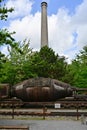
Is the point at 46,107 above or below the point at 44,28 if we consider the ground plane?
below

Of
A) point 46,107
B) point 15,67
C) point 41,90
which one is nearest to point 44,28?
point 15,67

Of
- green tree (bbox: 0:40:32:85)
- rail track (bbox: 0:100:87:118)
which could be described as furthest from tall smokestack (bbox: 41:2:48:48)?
rail track (bbox: 0:100:87:118)

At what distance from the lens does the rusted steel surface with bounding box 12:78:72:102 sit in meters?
20.9

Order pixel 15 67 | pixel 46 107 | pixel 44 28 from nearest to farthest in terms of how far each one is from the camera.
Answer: pixel 46 107, pixel 15 67, pixel 44 28

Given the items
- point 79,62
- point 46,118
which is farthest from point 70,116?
point 79,62

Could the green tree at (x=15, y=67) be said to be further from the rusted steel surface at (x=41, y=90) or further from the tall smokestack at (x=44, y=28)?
the tall smokestack at (x=44, y=28)

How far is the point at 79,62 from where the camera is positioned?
46.5 meters

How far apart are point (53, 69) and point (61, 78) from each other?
1.50 metres

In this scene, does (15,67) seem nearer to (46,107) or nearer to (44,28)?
(46,107)

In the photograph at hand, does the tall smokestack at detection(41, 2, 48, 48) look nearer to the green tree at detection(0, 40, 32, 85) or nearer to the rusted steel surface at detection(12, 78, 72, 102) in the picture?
the green tree at detection(0, 40, 32, 85)

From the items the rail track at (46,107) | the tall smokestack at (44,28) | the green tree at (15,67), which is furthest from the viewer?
the tall smokestack at (44,28)

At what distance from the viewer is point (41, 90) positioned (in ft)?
68.6

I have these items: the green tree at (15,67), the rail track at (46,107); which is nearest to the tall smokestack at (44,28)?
the green tree at (15,67)

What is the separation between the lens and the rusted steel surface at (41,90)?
68.5ft
